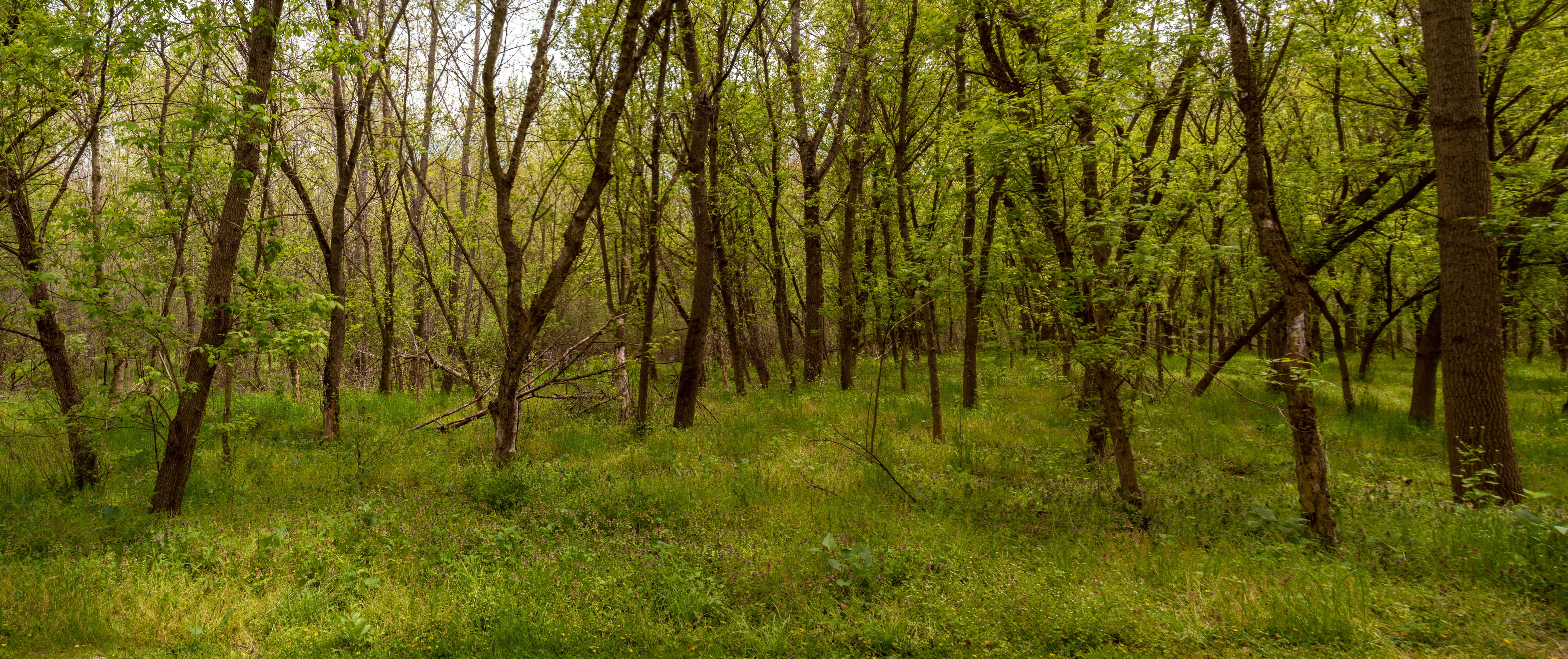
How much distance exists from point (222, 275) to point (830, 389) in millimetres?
10253

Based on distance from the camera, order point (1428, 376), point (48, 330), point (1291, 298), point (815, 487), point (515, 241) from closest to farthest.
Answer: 1. point (1291, 298)
2. point (815, 487)
3. point (48, 330)
4. point (515, 241)
5. point (1428, 376)

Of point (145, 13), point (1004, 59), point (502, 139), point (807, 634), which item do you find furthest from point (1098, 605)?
point (502, 139)

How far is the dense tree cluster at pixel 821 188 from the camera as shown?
5.79 m

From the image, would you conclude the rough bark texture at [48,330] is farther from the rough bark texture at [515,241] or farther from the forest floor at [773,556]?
the rough bark texture at [515,241]

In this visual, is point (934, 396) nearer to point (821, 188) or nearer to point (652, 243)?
point (652, 243)

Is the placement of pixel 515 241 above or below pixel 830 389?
above

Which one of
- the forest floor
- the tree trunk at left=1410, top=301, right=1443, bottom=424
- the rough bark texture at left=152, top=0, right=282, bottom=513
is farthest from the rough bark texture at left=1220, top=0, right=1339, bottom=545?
the rough bark texture at left=152, top=0, right=282, bottom=513

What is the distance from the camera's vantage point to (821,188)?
1535 centimetres

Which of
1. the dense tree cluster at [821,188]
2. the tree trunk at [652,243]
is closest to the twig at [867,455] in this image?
the dense tree cluster at [821,188]

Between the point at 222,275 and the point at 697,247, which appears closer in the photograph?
the point at 222,275

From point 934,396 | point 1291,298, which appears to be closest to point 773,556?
point 934,396

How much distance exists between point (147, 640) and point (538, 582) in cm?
246

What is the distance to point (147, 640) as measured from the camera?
4.12m

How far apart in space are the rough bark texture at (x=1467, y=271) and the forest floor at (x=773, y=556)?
579 millimetres
